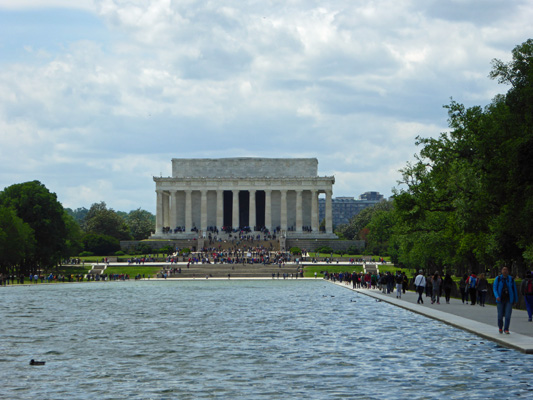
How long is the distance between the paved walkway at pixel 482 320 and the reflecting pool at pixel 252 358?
1.53 feet

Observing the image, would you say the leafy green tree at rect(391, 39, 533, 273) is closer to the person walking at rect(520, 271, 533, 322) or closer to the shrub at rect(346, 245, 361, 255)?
the person walking at rect(520, 271, 533, 322)

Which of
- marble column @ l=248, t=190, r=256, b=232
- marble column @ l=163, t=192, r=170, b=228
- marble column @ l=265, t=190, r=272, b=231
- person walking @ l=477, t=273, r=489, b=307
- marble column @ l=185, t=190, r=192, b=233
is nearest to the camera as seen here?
person walking @ l=477, t=273, r=489, b=307

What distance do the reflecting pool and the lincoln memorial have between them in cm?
10939

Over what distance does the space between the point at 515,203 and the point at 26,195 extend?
69134 mm

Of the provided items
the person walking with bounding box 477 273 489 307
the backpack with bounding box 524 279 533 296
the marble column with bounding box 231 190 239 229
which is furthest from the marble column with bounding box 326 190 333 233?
the backpack with bounding box 524 279 533 296

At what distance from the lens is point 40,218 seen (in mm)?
95500

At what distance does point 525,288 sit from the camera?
2930 centimetres

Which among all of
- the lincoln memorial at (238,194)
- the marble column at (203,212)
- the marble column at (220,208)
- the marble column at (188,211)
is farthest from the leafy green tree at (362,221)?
the marble column at (188,211)

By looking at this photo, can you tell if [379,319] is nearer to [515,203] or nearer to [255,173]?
[515,203]

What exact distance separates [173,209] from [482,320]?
120035 millimetres

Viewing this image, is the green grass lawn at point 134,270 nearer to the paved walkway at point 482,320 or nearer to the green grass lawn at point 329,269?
the green grass lawn at point 329,269

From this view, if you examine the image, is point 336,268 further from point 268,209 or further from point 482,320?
point 482,320

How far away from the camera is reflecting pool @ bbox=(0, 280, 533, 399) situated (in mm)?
16297

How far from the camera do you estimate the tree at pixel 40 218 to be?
94.4m
